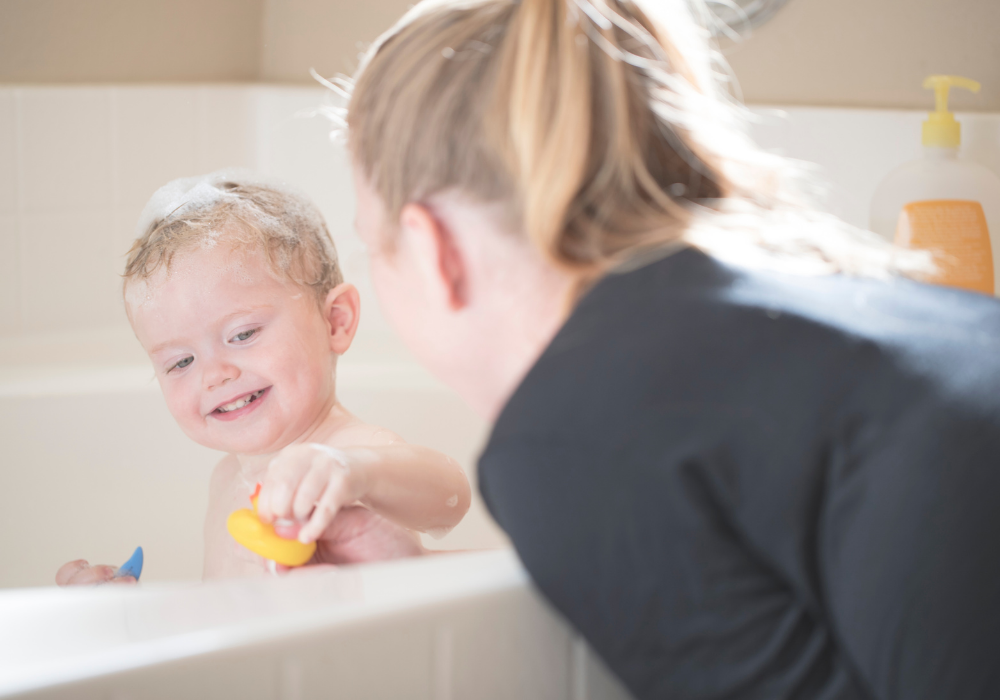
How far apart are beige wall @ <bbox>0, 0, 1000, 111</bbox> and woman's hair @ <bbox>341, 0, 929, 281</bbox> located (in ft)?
2.84

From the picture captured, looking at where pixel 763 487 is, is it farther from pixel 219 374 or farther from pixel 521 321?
pixel 219 374

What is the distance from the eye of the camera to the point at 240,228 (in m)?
1.01

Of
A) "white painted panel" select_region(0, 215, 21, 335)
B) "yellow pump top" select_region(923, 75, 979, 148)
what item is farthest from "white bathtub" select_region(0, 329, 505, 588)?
"yellow pump top" select_region(923, 75, 979, 148)

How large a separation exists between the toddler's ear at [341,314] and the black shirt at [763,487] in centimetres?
59

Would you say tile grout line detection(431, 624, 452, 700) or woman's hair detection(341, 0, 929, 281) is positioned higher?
woman's hair detection(341, 0, 929, 281)

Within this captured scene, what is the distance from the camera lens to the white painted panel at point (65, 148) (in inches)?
52.2

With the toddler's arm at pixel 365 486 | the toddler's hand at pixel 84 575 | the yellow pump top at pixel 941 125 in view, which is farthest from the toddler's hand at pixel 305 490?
the yellow pump top at pixel 941 125

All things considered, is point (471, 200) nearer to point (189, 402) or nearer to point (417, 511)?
point (417, 511)

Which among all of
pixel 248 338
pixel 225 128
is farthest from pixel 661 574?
pixel 225 128

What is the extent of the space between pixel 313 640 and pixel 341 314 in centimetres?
64

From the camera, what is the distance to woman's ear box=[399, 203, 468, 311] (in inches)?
22.8

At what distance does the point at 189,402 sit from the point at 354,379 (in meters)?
0.44

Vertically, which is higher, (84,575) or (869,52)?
(869,52)

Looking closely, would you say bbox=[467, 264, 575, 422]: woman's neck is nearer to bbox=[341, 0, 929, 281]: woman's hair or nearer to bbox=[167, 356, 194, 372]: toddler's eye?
bbox=[341, 0, 929, 281]: woman's hair
